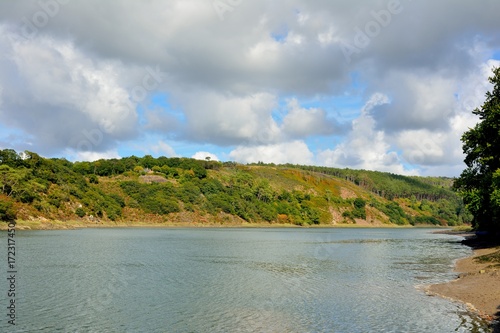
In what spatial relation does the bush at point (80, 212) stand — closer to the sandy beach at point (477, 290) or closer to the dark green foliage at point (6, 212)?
the dark green foliage at point (6, 212)

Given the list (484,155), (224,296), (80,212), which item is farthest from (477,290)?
(80,212)

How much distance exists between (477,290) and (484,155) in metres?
43.2

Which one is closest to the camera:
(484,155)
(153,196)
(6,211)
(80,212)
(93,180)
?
(484,155)

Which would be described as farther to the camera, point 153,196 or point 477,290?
point 153,196

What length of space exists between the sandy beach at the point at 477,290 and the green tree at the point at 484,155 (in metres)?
22.3

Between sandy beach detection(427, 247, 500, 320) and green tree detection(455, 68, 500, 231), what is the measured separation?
22.3m

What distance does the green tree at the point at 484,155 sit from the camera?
64.2 meters

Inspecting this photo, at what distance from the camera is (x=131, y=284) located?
3912cm

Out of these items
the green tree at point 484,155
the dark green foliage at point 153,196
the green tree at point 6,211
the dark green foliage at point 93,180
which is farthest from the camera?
the dark green foliage at point 93,180

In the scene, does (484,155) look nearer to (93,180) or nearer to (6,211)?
(6,211)

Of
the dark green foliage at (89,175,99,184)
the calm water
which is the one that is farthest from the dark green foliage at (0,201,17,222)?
the dark green foliage at (89,175,99,184)

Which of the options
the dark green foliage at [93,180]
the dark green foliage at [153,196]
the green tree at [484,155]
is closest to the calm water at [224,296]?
the green tree at [484,155]

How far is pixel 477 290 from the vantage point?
34438mm

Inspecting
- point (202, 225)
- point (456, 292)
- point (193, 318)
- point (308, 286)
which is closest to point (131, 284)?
point (193, 318)
